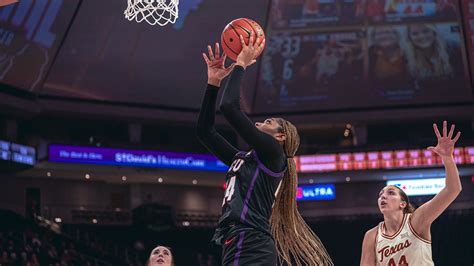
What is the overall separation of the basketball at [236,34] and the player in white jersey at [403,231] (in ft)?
5.78

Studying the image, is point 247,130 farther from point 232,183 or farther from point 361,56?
point 361,56

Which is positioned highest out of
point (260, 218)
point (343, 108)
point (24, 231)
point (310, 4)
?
point (310, 4)

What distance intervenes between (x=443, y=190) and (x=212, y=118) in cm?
200

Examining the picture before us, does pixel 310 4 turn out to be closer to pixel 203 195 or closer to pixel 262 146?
pixel 203 195

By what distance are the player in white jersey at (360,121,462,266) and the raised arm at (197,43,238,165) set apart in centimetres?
180

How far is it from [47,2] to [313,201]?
14.9 m

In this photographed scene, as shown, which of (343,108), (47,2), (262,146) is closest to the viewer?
(262,146)

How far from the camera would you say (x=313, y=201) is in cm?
3256

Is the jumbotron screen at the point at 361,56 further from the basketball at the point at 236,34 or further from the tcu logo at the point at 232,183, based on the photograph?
the tcu logo at the point at 232,183

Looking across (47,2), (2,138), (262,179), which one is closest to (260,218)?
(262,179)

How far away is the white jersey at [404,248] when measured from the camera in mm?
6066

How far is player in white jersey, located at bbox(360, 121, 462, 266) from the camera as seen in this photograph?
5.92 m

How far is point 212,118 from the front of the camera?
16.3 feet

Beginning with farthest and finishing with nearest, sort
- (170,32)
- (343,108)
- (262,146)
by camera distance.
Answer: (343,108) → (170,32) → (262,146)
